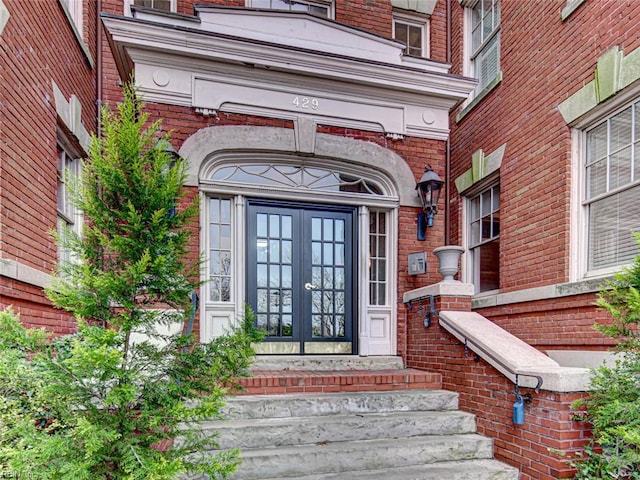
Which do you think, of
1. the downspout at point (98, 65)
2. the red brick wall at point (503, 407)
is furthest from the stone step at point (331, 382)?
the downspout at point (98, 65)

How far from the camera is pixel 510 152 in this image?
6.17 meters

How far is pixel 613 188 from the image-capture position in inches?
184

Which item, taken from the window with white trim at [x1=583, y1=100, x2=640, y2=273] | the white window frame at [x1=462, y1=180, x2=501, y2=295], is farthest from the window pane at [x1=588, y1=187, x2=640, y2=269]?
the white window frame at [x1=462, y1=180, x2=501, y2=295]

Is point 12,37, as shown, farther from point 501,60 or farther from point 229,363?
point 501,60

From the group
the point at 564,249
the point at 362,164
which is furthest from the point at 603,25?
the point at 362,164

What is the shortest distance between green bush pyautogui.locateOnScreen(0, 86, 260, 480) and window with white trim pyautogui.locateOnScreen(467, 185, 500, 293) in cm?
510

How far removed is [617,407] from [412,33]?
6.73 metres

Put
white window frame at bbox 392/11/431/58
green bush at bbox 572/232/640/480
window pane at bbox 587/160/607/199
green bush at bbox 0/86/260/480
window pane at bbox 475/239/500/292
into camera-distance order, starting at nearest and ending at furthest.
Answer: green bush at bbox 0/86/260/480 < green bush at bbox 572/232/640/480 < window pane at bbox 587/160/607/199 < window pane at bbox 475/239/500/292 < white window frame at bbox 392/11/431/58

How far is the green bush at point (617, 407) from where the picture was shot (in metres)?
2.76

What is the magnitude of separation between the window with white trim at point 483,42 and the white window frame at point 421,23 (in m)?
0.68

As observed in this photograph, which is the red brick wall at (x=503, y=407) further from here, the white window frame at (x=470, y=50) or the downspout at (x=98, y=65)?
the downspout at (x=98, y=65)

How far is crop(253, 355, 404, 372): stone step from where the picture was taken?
5191mm

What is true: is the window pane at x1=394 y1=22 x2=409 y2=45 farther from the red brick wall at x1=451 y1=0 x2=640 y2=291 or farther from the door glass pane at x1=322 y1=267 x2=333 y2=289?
the door glass pane at x1=322 y1=267 x2=333 y2=289

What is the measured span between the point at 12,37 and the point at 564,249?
589 centimetres
